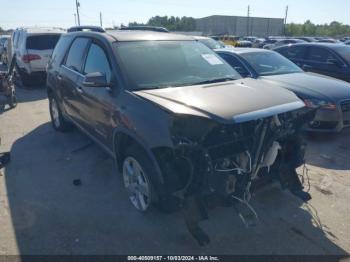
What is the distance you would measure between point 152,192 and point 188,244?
0.61 m

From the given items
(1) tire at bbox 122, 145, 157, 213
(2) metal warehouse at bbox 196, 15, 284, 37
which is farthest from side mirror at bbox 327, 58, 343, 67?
(2) metal warehouse at bbox 196, 15, 284, 37

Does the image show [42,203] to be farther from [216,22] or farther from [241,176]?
[216,22]

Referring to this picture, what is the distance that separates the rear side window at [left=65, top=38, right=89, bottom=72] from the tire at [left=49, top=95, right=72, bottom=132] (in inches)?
48.8

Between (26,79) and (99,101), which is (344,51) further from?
(26,79)

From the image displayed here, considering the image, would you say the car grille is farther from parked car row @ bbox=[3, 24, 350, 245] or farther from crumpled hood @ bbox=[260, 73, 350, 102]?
parked car row @ bbox=[3, 24, 350, 245]

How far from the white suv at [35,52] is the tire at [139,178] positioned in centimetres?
860

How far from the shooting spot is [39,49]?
35.6 ft

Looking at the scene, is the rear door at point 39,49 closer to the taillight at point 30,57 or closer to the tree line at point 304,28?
the taillight at point 30,57

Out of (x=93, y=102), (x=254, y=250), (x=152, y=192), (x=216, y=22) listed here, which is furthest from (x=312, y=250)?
(x=216, y=22)

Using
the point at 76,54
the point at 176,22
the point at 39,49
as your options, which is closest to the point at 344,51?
the point at 76,54

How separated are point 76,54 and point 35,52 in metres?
6.91

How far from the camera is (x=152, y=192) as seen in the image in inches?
124

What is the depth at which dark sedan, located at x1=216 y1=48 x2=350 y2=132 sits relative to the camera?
220 inches

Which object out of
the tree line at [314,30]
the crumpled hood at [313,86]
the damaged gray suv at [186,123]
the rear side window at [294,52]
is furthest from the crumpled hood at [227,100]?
the tree line at [314,30]
